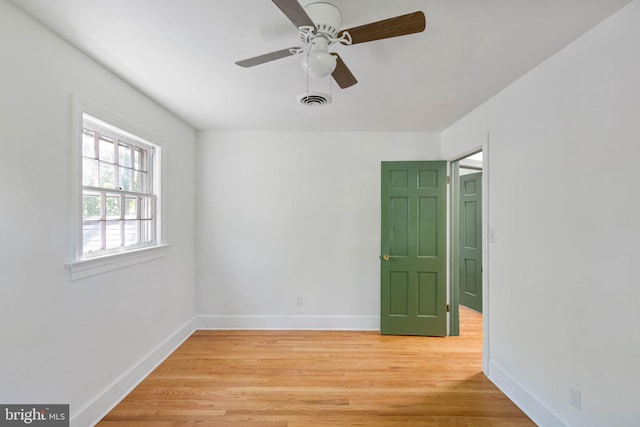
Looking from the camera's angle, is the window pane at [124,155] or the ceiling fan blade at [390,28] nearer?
the ceiling fan blade at [390,28]

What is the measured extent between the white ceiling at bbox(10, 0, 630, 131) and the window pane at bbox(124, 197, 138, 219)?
3.10ft

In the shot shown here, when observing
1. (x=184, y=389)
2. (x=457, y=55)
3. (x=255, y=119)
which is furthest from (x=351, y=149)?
(x=184, y=389)

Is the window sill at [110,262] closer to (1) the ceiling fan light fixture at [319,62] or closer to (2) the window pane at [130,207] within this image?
(2) the window pane at [130,207]

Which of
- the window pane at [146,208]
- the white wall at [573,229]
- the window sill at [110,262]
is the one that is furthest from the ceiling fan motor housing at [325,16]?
the window pane at [146,208]

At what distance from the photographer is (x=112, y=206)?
2.16m

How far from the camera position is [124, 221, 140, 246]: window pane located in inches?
91.8

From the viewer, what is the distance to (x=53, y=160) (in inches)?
61.9

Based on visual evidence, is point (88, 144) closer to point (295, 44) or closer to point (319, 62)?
point (295, 44)

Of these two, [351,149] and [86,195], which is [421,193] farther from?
[86,195]

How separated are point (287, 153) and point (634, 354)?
10.5 ft

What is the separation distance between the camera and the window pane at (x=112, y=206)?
2102 millimetres

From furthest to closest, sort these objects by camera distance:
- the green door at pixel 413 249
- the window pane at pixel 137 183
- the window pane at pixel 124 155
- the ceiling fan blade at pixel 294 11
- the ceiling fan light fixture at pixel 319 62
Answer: the green door at pixel 413 249 → the window pane at pixel 137 183 → the window pane at pixel 124 155 → the ceiling fan light fixture at pixel 319 62 → the ceiling fan blade at pixel 294 11

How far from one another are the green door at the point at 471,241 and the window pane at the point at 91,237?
432 centimetres

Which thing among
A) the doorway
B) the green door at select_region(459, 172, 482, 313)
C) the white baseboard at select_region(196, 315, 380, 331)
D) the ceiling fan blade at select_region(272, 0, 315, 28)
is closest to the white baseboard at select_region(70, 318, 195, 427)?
the white baseboard at select_region(196, 315, 380, 331)
